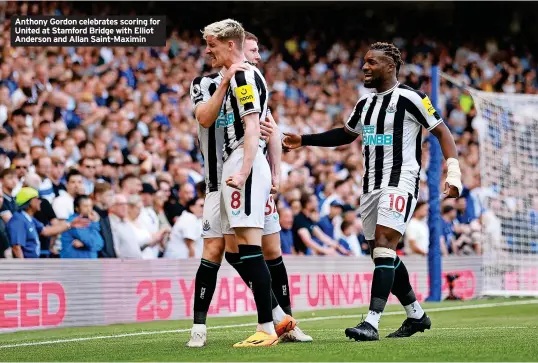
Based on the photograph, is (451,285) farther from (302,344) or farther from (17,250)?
(302,344)

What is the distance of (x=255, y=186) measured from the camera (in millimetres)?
6922

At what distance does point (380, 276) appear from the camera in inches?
292

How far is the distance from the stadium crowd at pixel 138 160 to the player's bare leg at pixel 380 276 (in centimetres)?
471

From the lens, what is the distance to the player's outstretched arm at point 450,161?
24.2 feet

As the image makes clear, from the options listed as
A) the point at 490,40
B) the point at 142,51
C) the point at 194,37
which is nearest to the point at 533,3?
the point at 490,40

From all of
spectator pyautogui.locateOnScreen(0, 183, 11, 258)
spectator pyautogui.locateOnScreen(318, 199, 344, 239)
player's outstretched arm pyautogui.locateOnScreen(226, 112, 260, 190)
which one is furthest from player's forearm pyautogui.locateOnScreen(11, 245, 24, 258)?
spectator pyautogui.locateOnScreen(318, 199, 344, 239)

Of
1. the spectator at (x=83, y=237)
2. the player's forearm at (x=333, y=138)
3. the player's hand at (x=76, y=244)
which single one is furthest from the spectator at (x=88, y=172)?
the player's forearm at (x=333, y=138)

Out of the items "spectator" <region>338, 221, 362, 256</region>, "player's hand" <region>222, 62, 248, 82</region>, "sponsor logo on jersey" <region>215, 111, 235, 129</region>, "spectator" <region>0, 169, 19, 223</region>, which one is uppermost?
"player's hand" <region>222, 62, 248, 82</region>

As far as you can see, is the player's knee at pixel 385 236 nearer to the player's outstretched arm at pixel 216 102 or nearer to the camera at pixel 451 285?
the player's outstretched arm at pixel 216 102

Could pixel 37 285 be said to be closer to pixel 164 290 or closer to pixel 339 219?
pixel 164 290

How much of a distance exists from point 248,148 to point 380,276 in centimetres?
146

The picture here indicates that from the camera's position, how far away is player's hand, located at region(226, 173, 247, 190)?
21.7 ft

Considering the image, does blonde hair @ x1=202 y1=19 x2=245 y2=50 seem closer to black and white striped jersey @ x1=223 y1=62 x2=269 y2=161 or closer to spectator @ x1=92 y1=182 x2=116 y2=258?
black and white striped jersey @ x1=223 y1=62 x2=269 y2=161

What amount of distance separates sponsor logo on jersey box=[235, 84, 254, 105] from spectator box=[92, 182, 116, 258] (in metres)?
5.67
